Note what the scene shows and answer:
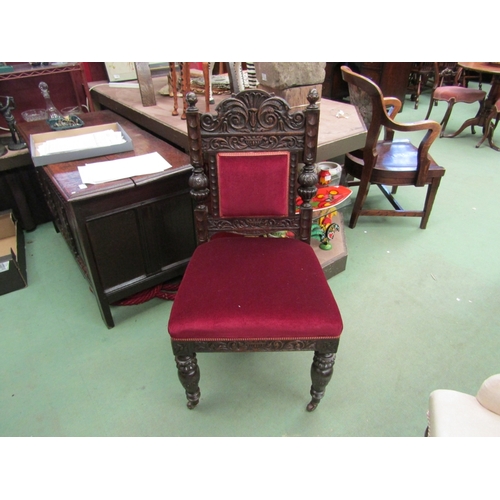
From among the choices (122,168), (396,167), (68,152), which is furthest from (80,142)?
(396,167)

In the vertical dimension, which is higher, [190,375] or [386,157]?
[386,157]

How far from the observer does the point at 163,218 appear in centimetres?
173

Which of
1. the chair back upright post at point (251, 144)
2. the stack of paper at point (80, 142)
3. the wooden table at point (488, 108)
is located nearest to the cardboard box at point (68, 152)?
the stack of paper at point (80, 142)

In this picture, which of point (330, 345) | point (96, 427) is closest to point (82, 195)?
point (96, 427)

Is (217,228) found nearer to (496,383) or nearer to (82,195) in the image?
(82,195)

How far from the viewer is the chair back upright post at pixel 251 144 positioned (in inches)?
51.0

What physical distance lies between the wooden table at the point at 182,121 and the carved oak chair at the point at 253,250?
0.50 meters

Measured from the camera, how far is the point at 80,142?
6.05 feet

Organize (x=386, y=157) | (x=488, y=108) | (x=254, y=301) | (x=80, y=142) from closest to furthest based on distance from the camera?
1. (x=254, y=301)
2. (x=80, y=142)
3. (x=386, y=157)
4. (x=488, y=108)

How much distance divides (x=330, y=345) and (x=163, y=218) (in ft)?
3.24

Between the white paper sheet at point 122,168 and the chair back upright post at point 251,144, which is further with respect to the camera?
the white paper sheet at point 122,168

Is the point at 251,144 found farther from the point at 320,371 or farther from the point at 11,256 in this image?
the point at 11,256

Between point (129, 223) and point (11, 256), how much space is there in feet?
2.80

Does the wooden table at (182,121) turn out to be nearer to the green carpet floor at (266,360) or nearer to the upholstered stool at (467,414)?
the green carpet floor at (266,360)
